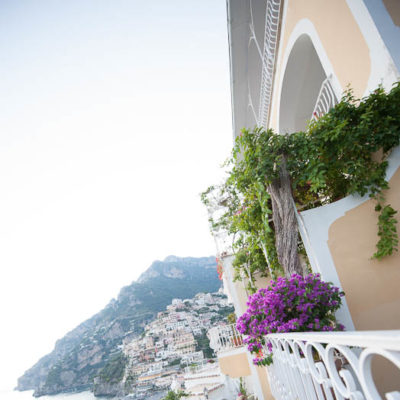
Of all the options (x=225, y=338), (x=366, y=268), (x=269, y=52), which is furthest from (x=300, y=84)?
(x=225, y=338)

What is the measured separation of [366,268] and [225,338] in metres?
5.91

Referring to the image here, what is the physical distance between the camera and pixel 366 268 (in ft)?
8.80

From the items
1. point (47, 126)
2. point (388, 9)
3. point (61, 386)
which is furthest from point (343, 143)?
point (61, 386)

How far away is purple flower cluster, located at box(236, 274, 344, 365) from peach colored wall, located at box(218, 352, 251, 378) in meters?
5.38

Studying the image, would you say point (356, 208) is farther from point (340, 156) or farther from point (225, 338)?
point (225, 338)

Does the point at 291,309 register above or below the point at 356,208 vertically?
below

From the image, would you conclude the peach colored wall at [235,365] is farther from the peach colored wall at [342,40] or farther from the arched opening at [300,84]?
the peach colored wall at [342,40]

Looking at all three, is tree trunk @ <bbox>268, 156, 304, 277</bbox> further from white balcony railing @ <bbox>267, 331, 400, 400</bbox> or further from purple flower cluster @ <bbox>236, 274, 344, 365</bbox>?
white balcony railing @ <bbox>267, 331, 400, 400</bbox>

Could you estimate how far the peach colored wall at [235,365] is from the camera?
6996mm

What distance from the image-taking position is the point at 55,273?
109000mm

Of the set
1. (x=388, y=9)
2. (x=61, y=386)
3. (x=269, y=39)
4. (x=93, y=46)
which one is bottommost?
(x=61, y=386)

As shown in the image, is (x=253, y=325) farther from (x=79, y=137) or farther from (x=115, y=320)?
(x=115, y=320)

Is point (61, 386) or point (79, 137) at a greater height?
point (79, 137)

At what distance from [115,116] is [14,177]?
735 inches
